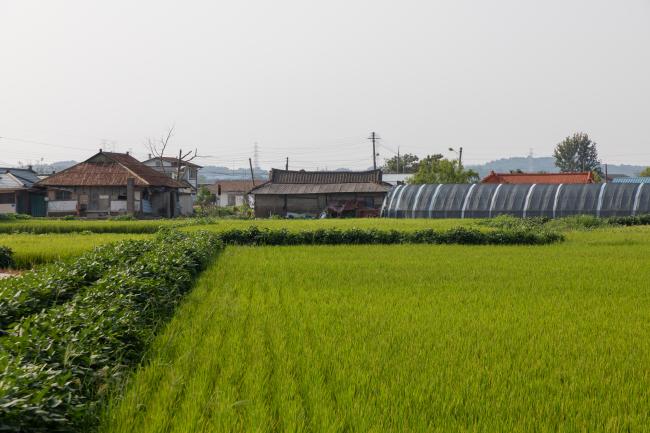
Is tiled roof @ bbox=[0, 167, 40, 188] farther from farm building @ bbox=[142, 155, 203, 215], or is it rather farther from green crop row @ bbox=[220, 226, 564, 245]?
green crop row @ bbox=[220, 226, 564, 245]

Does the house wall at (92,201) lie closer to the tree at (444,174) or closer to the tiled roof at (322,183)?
the tiled roof at (322,183)

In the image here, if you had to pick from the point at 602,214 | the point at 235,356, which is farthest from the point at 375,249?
the point at 602,214

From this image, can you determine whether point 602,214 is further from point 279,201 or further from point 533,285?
point 533,285

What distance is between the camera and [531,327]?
684 centimetres

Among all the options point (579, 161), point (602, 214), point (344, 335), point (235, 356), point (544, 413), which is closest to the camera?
point (544, 413)

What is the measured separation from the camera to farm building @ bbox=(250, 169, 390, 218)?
135 ft

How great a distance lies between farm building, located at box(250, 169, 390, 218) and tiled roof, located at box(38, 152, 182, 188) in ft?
20.3

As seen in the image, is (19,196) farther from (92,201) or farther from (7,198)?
(92,201)

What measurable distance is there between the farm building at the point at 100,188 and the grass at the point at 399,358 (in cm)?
2737

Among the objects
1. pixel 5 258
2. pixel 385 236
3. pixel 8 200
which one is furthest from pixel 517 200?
pixel 8 200

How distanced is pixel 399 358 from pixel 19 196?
129ft

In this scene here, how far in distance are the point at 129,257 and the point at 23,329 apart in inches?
248

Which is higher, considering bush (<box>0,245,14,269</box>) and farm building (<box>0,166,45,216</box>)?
farm building (<box>0,166,45,216</box>)

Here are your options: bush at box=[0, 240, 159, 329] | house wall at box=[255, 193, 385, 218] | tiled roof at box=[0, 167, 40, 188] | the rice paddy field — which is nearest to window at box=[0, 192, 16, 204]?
tiled roof at box=[0, 167, 40, 188]
